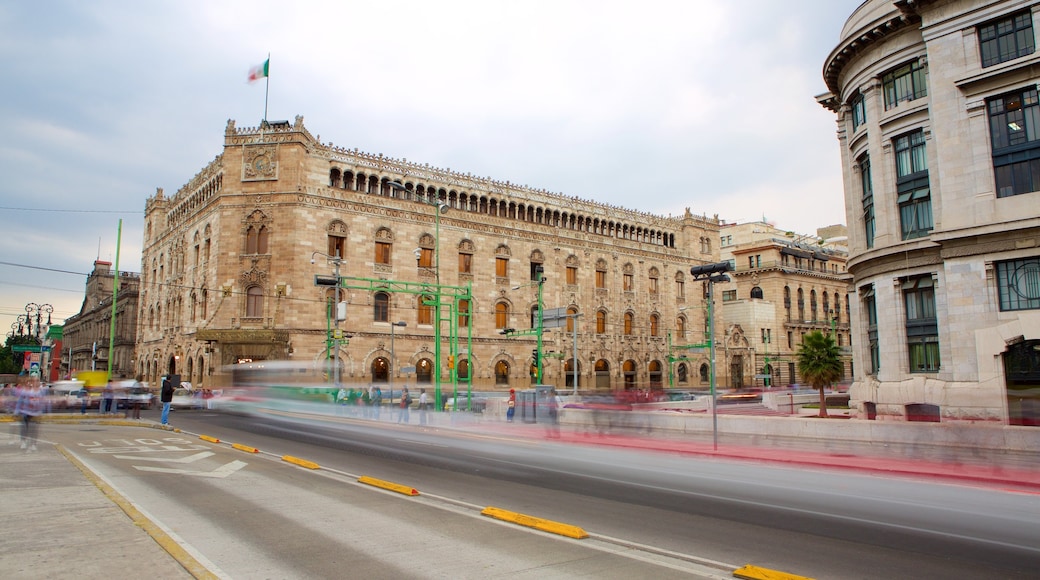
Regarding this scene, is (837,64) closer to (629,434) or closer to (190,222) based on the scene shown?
(629,434)

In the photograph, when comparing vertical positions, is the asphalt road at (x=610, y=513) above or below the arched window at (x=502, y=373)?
below

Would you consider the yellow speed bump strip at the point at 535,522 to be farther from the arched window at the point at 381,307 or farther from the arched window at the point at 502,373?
the arched window at the point at 502,373

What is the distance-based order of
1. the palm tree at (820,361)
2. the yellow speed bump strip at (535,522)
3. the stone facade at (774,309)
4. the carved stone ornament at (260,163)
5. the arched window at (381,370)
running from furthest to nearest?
the stone facade at (774,309), the arched window at (381,370), the carved stone ornament at (260,163), the palm tree at (820,361), the yellow speed bump strip at (535,522)

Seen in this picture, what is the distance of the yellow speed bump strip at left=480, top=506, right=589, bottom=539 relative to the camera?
8336 mm

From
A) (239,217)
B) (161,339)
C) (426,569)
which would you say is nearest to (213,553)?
(426,569)

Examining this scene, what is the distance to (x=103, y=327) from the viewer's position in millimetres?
81562

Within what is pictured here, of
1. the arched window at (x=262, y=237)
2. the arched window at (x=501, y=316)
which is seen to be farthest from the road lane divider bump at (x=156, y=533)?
the arched window at (x=501, y=316)

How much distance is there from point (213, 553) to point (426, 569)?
2.44 m

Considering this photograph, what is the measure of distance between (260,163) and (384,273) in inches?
451

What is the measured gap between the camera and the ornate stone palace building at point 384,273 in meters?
44.7

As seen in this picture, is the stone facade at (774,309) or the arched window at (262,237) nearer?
the arched window at (262,237)

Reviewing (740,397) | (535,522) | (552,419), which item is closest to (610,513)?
(535,522)

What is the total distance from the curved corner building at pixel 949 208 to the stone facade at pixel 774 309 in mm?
38081

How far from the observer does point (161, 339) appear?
55.3 meters
